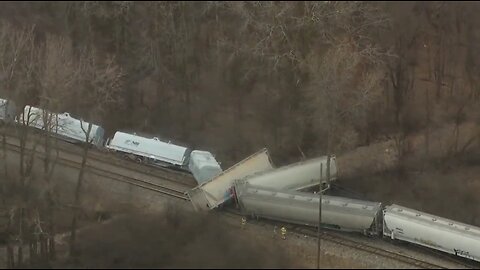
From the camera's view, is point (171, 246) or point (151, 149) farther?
point (151, 149)

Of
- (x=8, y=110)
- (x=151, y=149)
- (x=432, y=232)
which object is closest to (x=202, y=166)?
(x=151, y=149)

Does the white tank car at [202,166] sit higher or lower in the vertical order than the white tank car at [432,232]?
higher

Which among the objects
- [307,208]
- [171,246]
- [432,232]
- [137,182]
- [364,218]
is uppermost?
[137,182]

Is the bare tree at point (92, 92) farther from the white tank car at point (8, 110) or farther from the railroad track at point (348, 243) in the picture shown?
the railroad track at point (348, 243)

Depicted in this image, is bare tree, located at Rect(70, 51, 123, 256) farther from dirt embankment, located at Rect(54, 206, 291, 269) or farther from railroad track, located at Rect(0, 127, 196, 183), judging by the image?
dirt embankment, located at Rect(54, 206, 291, 269)

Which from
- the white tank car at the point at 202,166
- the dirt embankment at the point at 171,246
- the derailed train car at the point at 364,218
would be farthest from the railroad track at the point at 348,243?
the dirt embankment at the point at 171,246

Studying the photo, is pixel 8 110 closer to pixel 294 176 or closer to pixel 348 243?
pixel 294 176

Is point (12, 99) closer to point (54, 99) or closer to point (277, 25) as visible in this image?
point (54, 99)
